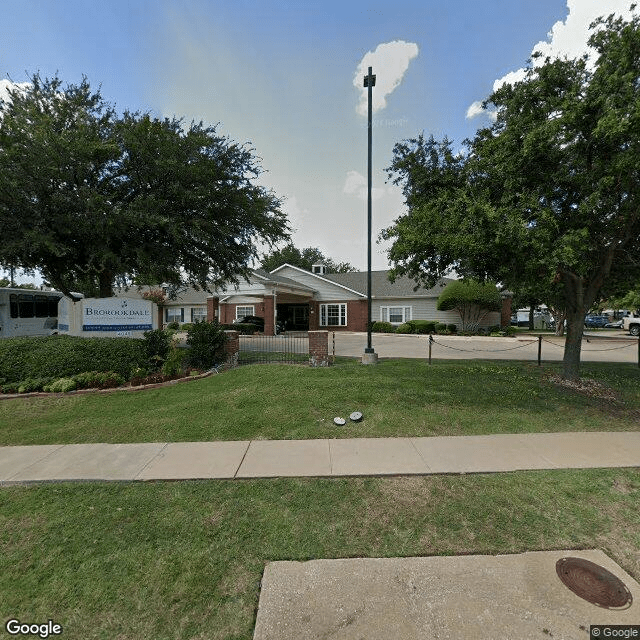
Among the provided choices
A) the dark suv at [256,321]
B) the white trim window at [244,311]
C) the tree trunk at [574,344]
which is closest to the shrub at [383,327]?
the dark suv at [256,321]

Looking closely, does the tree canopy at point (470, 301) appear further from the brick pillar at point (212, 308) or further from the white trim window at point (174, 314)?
the white trim window at point (174, 314)

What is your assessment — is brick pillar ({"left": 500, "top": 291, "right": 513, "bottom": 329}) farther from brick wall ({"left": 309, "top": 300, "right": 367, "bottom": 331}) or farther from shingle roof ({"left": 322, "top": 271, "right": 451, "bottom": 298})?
brick wall ({"left": 309, "top": 300, "right": 367, "bottom": 331})

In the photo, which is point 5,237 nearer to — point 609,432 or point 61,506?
point 61,506

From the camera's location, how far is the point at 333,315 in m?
30.1

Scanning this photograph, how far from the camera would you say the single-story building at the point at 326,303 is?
2841 centimetres

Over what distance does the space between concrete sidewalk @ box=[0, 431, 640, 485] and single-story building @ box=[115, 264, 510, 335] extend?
20.9 m

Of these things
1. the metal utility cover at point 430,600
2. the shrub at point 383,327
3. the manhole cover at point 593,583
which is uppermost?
the shrub at point 383,327

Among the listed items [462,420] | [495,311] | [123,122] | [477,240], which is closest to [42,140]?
[123,122]

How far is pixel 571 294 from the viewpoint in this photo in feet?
30.2

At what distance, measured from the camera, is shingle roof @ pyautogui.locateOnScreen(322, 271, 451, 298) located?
29.1 m

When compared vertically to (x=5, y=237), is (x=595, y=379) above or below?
below

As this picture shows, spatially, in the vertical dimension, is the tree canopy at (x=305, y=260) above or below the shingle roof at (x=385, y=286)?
above

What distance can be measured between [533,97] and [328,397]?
23.9 feet

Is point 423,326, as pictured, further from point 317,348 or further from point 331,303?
point 317,348
